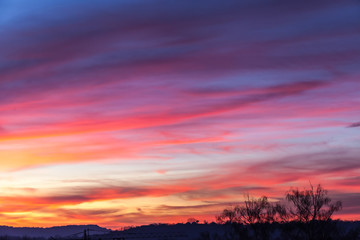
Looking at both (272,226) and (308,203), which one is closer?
(308,203)

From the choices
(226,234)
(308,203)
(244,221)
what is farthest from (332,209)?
(226,234)

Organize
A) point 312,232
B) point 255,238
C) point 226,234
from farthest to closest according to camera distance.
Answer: point 226,234 → point 255,238 → point 312,232

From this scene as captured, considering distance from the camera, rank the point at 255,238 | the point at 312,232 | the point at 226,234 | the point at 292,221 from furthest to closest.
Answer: the point at 226,234
the point at 255,238
the point at 292,221
the point at 312,232

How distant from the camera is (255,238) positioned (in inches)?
5251

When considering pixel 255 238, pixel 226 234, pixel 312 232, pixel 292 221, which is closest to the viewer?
pixel 312 232

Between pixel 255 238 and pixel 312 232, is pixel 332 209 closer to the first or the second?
pixel 312 232

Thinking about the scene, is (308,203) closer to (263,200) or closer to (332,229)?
(332,229)

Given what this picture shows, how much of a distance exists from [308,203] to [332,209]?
200 inches

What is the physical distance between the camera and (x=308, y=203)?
118188mm

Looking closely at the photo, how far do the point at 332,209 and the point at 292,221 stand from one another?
1128cm

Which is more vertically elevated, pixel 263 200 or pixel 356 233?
pixel 263 200

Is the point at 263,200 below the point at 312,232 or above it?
above

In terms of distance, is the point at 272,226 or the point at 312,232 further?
the point at 272,226

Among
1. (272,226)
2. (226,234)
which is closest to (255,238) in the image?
(272,226)
